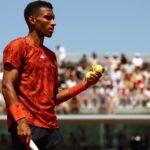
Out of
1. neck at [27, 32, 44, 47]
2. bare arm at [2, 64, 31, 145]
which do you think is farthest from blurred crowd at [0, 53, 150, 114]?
bare arm at [2, 64, 31, 145]

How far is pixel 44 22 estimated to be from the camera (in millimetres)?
5848

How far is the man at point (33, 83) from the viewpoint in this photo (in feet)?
18.3

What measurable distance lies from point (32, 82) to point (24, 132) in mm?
564

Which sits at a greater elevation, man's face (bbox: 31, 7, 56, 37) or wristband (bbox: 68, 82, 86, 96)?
man's face (bbox: 31, 7, 56, 37)

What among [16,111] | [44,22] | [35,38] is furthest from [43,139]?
[44,22]

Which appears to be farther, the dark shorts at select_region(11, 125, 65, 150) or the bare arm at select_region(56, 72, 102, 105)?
the bare arm at select_region(56, 72, 102, 105)

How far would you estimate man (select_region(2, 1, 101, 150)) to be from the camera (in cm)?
556

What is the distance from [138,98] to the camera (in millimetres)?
20797

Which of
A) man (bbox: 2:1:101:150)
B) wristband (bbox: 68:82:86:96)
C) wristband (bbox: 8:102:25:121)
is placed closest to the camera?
wristband (bbox: 8:102:25:121)

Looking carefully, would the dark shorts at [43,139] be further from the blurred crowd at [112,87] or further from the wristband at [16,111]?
the blurred crowd at [112,87]

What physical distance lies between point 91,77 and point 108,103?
1516 cm

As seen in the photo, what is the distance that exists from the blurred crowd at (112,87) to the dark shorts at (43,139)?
14.4 metres

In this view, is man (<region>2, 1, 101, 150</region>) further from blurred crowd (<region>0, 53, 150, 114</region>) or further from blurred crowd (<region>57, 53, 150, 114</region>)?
blurred crowd (<region>57, 53, 150, 114</region>)

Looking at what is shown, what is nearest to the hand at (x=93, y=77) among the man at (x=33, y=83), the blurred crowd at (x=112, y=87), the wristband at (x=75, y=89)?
the wristband at (x=75, y=89)
